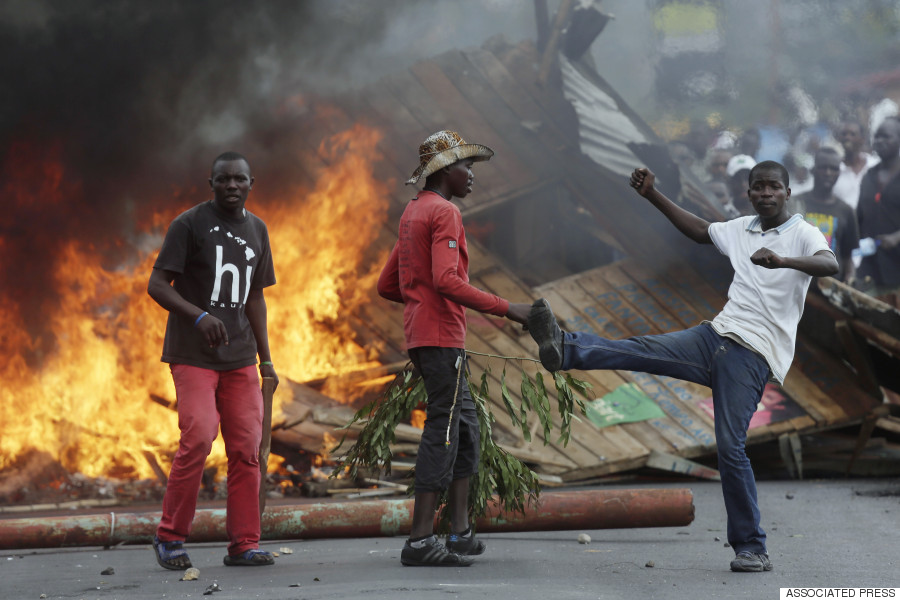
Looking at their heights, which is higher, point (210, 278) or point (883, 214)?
point (883, 214)

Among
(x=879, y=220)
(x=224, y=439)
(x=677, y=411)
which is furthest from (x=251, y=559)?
(x=879, y=220)

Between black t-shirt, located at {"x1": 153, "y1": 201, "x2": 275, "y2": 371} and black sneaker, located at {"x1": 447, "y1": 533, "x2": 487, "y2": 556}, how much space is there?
1.21 metres

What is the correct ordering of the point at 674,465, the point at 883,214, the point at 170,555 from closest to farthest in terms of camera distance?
the point at 170,555 < the point at 674,465 < the point at 883,214

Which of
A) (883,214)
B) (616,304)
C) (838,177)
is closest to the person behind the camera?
(616,304)

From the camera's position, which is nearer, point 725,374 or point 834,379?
point 725,374

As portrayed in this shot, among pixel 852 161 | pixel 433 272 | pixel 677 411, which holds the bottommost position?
pixel 677 411

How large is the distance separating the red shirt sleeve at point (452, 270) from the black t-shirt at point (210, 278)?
94 centimetres

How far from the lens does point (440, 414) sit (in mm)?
4293

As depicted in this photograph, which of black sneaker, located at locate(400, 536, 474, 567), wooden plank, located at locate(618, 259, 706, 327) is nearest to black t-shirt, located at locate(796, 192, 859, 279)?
wooden plank, located at locate(618, 259, 706, 327)

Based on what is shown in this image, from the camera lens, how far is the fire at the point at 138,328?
8320 mm

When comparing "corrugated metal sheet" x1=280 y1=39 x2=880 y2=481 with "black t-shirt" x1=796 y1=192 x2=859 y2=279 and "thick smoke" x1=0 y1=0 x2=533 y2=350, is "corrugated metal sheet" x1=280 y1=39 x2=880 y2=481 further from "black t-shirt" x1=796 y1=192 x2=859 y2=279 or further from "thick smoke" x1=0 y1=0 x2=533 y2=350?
"black t-shirt" x1=796 y1=192 x2=859 y2=279

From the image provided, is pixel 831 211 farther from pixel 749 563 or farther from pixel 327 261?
pixel 749 563

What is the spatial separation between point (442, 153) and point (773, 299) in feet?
5.02

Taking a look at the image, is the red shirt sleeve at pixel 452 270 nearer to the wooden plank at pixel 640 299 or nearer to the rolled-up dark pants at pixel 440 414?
the rolled-up dark pants at pixel 440 414
